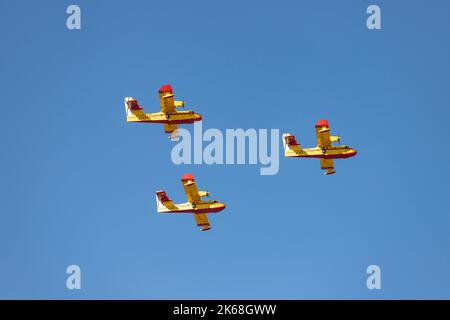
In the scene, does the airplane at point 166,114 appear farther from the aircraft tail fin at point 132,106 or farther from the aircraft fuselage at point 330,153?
the aircraft fuselage at point 330,153

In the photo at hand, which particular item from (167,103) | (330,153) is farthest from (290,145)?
(167,103)

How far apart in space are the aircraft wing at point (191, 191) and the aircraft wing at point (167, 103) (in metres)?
8.01

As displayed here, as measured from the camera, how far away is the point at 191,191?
117750 millimetres

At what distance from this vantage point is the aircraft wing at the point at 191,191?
117375 mm

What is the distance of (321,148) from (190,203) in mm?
14927

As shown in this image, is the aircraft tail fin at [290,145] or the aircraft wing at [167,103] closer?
the aircraft wing at [167,103]

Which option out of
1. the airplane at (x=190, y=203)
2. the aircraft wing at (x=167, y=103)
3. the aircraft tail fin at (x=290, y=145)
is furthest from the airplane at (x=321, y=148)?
the aircraft wing at (x=167, y=103)

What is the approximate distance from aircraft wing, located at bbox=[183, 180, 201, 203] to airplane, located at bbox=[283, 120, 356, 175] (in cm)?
1031

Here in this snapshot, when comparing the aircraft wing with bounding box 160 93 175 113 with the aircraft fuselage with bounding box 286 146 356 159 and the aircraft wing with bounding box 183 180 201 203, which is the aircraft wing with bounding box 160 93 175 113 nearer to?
the aircraft wing with bounding box 183 180 201 203

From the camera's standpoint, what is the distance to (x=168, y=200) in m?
119

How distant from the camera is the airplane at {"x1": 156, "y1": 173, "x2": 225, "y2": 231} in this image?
386 ft

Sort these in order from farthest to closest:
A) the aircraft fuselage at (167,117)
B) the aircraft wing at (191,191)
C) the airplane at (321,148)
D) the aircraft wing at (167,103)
→ the airplane at (321,148) → the aircraft fuselage at (167,117) → the aircraft wing at (167,103) → the aircraft wing at (191,191)

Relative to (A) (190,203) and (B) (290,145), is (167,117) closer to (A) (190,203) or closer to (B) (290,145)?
(A) (190,203)
